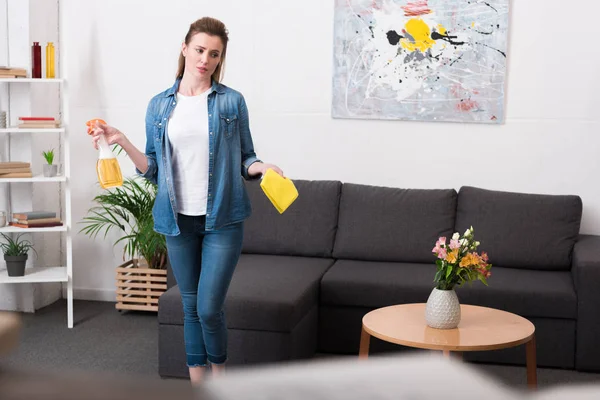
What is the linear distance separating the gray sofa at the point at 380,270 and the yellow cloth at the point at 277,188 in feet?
2.42

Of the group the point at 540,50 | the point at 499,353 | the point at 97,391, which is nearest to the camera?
the point at 97,391

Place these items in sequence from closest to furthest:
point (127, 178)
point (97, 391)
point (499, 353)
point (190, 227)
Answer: point (97, 391)
point (190, 227)
point (499, 353)
point (127, 178)

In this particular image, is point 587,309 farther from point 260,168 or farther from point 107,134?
point 107,134

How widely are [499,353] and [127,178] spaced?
2432mm

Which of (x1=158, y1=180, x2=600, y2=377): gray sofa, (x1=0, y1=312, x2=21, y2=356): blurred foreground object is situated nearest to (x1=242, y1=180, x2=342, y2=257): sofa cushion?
(x1=158, y1=180, x2=600, y2=377): gray sofa

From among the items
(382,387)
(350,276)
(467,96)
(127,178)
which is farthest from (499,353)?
(382,387)


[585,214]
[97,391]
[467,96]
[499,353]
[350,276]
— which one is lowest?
[499,353]

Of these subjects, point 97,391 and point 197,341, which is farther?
point 197,341

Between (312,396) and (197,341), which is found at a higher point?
(312,396)

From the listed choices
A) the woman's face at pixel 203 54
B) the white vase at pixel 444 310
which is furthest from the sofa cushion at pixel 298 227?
the woman's face at pixel 203 54

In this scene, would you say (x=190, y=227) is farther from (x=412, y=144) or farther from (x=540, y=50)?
(x=540, y=50)

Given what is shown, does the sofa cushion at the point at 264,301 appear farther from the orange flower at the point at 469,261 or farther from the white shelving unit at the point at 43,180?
the white shelving unit at the point at 43,180

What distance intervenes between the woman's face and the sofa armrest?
198 cm

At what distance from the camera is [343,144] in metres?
4.79
